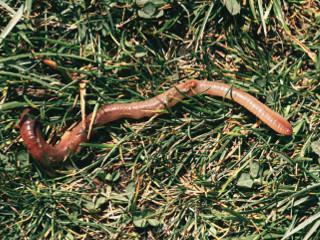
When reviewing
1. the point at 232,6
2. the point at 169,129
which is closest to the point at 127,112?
the point at 169,129

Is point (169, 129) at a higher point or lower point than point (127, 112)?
lower

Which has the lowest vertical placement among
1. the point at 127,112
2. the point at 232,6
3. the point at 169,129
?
the point at 169,129

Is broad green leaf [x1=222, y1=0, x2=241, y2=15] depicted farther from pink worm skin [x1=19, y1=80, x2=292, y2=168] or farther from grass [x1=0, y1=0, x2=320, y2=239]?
pink worm skin [x1=19, y1=80, x2=292, y2=168]

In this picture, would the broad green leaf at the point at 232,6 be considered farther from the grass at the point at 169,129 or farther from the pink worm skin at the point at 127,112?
the pink worm skin at the point at 127,112

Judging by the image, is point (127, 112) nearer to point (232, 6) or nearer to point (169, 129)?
point (169, 129)

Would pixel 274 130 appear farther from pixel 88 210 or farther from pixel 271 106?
pixel 88 210

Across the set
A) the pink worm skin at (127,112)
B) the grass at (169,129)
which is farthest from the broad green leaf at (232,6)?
the pink worm skin at (127,112)

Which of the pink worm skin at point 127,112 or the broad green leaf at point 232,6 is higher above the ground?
the broad green leaf at point 232,6
